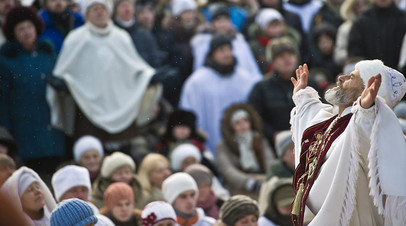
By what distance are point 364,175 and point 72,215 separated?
6.53 feet

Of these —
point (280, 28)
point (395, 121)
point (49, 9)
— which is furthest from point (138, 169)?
point (395, 121)

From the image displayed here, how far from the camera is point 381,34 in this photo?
46.4 feet

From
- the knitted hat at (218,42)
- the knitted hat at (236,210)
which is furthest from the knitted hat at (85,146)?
the knitted hat at (236,210)

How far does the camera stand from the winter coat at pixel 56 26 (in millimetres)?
13141

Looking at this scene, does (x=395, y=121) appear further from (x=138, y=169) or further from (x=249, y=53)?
(x=249, y=53)

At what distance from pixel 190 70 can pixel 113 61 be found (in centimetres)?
181

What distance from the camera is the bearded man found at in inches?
264

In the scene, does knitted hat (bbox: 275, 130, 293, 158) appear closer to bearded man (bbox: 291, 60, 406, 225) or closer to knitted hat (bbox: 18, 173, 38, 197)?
knitted hat (bbox: 18, 173, 38, 197)

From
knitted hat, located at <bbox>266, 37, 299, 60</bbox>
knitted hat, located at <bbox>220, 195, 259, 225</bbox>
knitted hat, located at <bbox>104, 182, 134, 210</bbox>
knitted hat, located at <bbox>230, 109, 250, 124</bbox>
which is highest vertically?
knitted hat, located at <bbox>266, 37, 299, 60</bbox>

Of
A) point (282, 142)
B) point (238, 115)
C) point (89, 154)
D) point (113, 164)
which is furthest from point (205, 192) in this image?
point (238, 115)

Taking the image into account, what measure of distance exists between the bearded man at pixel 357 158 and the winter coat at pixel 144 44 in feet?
21.2

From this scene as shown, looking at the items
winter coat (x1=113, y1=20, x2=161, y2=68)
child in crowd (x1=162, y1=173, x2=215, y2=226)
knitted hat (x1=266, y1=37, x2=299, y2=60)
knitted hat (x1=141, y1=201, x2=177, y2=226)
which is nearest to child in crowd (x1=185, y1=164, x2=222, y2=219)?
child in crowd (x1=162, y1=173, x2=215, y2=226)

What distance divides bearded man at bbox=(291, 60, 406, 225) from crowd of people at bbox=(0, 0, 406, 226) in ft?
8.44

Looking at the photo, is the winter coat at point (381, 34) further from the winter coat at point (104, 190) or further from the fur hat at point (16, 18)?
the winter coat at point (104, 190)
